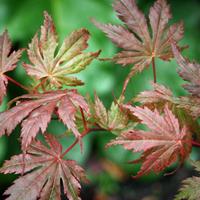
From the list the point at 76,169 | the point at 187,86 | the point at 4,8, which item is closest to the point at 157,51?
the point at 187,86

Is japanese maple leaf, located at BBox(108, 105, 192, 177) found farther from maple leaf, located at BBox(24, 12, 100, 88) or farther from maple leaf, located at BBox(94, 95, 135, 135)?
maple leaf, located at BBox(24, 12, 100, 88)

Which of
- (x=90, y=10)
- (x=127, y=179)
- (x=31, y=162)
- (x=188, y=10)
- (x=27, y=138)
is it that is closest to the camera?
(x=27, y=138)

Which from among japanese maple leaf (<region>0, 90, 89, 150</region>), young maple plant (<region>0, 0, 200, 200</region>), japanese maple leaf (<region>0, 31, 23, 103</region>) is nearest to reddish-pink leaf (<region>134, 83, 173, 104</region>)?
young maple plant (<region>0, 0, 200, 200</region>)

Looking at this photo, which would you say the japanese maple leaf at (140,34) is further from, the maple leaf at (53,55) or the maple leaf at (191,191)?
the maple leaf at (191,191)

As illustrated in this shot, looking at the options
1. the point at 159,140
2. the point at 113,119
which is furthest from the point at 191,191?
the point at 113,119

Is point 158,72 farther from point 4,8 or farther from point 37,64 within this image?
point 37,64

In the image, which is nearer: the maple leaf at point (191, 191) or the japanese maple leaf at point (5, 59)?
the maple leaf at point (191, 191)

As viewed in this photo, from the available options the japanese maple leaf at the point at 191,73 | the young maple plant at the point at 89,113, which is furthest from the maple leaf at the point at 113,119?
the japanese maple leaf at the point at 191,73

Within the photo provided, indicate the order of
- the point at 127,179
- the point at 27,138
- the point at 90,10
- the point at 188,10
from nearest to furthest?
the point at 27,138 → the point at 90,10 → the point at 188,10 → the point at 127,179

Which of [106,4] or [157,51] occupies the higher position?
[106,4]
